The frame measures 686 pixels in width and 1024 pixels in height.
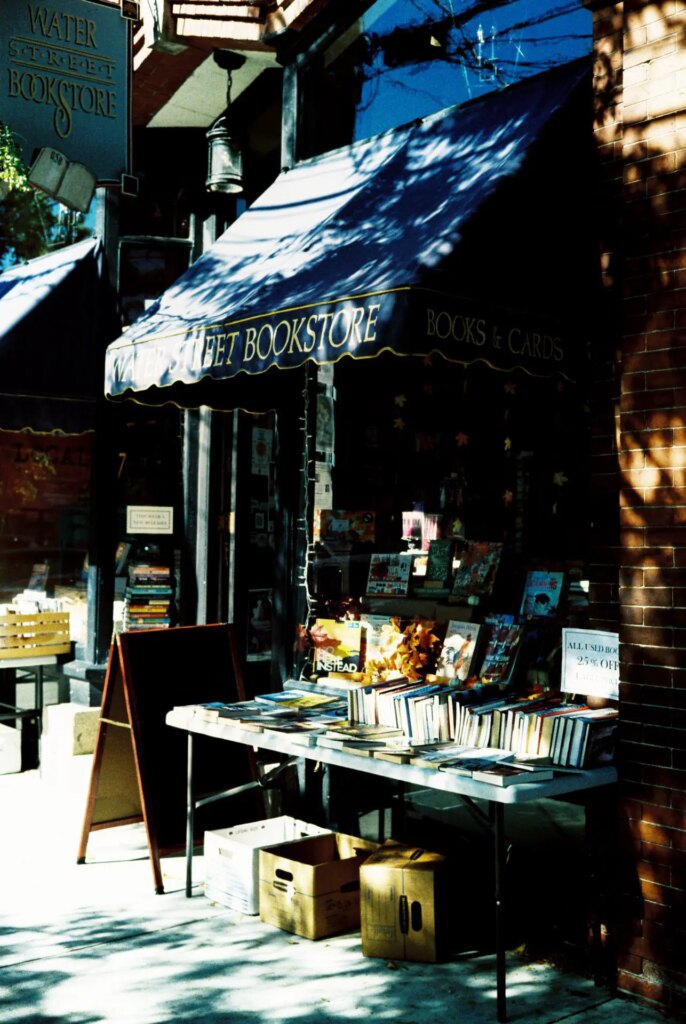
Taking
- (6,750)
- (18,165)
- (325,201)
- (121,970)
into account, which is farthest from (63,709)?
(18,165)

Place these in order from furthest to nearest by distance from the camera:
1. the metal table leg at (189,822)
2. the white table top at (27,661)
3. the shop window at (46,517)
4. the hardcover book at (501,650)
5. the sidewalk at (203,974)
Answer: the shop window at (46,517) < the white table top at (27,661) < the metal table leg at (189,822) < the hardcover book at (501,650) < the sidewalk at (203,974)

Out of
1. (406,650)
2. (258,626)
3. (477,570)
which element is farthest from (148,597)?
(477,570)

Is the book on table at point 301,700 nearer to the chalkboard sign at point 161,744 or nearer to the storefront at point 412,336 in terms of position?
the chalkboard sign at point 161,744

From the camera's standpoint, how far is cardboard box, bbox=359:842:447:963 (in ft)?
15.3

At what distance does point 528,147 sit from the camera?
506 cm

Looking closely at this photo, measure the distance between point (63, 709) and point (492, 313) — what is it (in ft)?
16.2

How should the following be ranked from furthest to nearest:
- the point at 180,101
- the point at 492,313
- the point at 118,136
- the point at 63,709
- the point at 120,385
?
the point at 180,101, the point at 63,709, the point at 118,136, the point at 120,385, the point at 492,313

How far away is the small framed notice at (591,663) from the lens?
15.4 ft

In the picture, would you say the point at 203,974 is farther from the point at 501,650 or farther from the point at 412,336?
the point at 412,336

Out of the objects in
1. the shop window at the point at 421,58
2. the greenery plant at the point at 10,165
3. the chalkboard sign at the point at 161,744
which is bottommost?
the chalkboard sign at the point at 161,744

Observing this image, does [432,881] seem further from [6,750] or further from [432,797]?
[6,750]

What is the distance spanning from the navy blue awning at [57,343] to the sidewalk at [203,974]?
151 inches

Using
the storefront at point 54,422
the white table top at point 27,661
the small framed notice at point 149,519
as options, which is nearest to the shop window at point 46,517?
the storefront at point 54,422

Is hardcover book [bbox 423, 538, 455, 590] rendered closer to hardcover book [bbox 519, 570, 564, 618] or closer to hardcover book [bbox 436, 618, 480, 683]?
hardcover book [bbox 436, 618, 480, 683]
